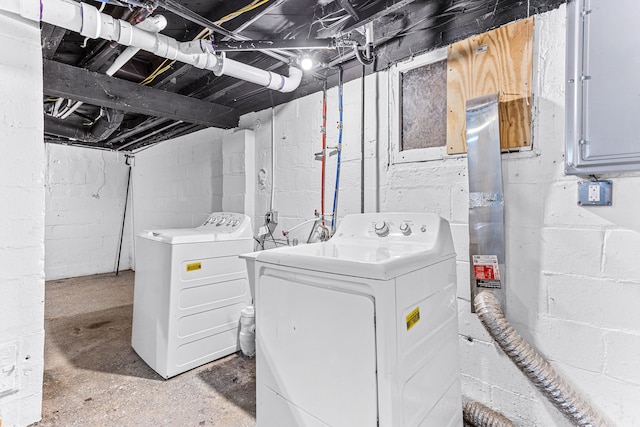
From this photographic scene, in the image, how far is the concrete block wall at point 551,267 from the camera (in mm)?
1297

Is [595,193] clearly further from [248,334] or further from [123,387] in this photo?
[123,387]

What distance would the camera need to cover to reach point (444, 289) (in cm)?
142

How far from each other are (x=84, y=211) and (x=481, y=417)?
572 centimetres

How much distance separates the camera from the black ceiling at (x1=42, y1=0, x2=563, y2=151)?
5.36ft

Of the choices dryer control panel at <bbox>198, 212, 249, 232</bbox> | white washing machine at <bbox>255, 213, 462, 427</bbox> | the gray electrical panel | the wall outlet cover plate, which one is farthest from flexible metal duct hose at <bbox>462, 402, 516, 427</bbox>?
dryer control panel at <bbox>198, 212, 249, 232</bbox>

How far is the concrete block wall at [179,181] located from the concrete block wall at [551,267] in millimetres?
2530

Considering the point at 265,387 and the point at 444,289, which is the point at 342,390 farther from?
the point at 444,289

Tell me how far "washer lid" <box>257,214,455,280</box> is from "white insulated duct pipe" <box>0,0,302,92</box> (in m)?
1.23

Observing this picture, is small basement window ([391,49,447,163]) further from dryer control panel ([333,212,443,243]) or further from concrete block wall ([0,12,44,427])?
concrete block wall ([0,12,44,427])

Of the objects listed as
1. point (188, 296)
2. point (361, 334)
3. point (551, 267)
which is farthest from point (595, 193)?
point (188, 296)

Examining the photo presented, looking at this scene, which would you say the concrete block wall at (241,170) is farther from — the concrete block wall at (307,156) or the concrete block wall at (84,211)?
the concrete block wall at (84,211)

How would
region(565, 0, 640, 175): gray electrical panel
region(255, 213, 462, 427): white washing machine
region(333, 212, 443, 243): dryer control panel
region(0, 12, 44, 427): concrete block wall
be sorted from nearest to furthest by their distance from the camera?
1. region(255, 213, 462, 427): white washing machine
2. region(565, 0, 640, 175): gray electrical panel
3. region(333, 212, 443, 243): dryer control panel
4. region(0, 12, 44, 427): concrete block wall

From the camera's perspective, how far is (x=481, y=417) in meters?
1.57

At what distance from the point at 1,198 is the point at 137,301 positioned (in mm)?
1157
